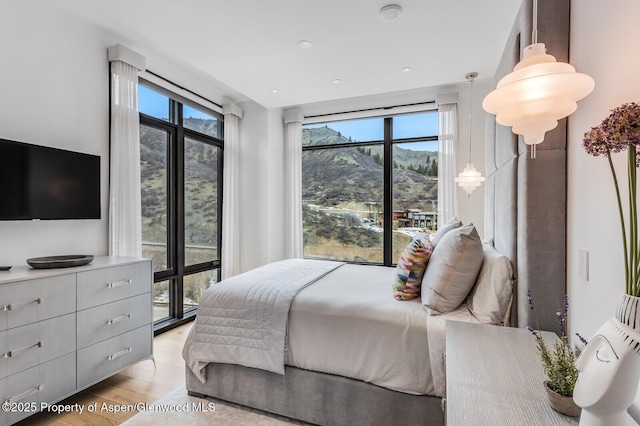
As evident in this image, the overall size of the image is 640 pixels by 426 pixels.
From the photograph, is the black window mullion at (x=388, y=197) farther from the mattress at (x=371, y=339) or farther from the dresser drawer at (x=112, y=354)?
the dresser drawer at (x=112, y=354)

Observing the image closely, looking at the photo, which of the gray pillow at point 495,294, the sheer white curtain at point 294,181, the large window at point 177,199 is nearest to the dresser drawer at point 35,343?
the large window at point 177,199

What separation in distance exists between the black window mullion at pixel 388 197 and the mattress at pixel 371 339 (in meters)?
2.39

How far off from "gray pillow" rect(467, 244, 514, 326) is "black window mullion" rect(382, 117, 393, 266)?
8.58 ft

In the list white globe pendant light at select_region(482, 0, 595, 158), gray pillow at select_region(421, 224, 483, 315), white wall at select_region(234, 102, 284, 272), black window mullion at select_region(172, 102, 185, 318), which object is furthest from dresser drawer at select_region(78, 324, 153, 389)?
white globe pendant light at select_region(482, 0, 595, 158)

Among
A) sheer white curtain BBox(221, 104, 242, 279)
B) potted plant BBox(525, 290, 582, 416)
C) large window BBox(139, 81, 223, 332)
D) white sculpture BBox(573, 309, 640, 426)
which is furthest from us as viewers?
sheer white curtain BBox(221, 104, 242, 279)

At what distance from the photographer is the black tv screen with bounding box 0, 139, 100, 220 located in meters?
2.08

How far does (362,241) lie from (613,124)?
397 centimetres

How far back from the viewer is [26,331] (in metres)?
1.82

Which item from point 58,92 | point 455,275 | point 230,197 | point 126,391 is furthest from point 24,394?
point 230,197

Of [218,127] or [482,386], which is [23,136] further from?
[482,386]

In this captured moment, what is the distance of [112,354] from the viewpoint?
2303 mm

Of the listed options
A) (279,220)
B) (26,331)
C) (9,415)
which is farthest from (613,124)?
(279,220)

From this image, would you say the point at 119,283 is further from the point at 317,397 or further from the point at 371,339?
the point at 371,339

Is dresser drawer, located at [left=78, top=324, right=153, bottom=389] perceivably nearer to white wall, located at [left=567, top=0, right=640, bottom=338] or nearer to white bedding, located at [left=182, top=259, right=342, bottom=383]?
white bedding, located at [left=182, top=259, right=342, bottom=383]
